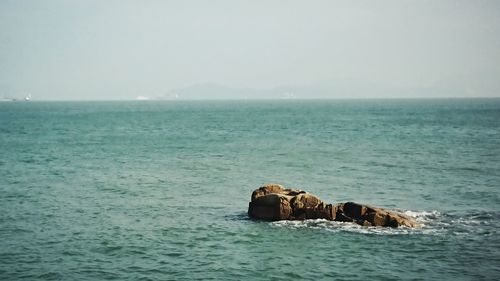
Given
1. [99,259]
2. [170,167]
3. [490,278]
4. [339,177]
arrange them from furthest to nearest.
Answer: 1. [170,167]
2. [339,177]
3. [99,259]
4. [490,278]

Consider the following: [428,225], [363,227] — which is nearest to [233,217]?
[363,227]

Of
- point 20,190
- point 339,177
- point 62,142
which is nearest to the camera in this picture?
point 20,190

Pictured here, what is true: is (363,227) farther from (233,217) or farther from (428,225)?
(233,217)

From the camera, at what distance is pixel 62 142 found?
305ft

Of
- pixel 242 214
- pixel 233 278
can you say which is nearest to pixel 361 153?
pixel 242 214

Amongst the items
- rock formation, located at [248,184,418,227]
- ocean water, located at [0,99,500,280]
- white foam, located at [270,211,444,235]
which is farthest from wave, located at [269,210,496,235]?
rock formation, located at [248,184,418,227]

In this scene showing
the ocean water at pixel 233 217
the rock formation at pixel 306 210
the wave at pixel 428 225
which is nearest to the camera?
the ocean water at pixel 233 217

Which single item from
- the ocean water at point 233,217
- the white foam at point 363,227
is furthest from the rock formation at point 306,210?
the ocean water at point 233,217

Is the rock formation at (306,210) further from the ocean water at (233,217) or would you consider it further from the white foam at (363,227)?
the ocean water at (233,217)

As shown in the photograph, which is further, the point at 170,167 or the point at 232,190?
the point at 170,167

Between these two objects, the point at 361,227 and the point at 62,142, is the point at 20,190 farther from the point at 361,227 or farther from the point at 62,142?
the point at 62,142

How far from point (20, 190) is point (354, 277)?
33.4 metres

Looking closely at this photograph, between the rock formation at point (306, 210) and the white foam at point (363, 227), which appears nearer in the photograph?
the white foam at point (363, 227)

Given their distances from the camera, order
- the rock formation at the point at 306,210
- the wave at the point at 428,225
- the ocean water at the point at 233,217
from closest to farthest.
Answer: the ocean water at the point at 233,217, the wave at the point at 428,225, the rock formation at the point at 306,210
